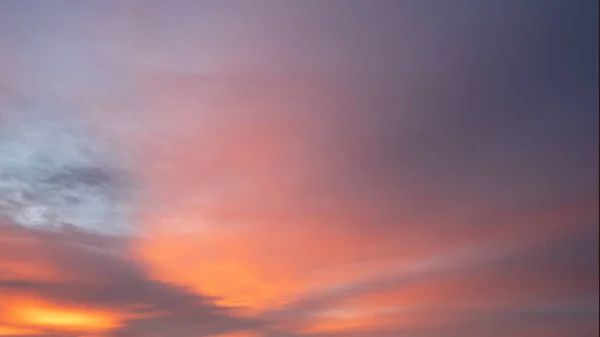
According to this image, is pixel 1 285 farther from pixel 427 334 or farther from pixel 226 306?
pixel 427 334

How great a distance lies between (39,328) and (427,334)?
7.53 metres

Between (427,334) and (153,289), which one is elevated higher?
(153,289)

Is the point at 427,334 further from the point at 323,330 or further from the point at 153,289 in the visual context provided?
the point at 153,289

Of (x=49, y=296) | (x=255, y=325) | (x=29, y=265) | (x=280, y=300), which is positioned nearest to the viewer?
(x=29, y=265)

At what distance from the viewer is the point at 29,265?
11.5m

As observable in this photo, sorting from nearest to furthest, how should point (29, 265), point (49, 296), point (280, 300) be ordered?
point (29, 265) < point (49, 296) < point (280, 300)

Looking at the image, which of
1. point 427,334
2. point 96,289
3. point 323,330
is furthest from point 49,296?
point 427,334

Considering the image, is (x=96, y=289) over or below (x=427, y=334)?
over

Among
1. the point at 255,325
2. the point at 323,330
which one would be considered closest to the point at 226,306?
the point at 255,325

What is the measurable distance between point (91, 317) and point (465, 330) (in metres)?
7.32

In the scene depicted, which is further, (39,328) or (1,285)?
(39,328)

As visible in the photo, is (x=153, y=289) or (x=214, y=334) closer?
(x=153, y=289)

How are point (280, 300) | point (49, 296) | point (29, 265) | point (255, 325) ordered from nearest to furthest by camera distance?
point (29, 265) → point (49, 296) → point (280, 300) → point (255, 325)

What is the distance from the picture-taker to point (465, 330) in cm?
1375
